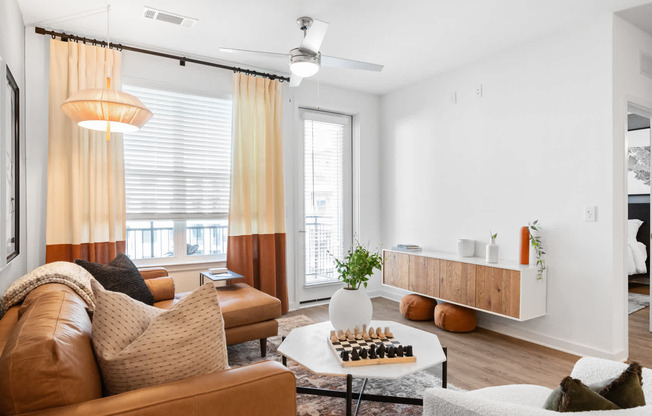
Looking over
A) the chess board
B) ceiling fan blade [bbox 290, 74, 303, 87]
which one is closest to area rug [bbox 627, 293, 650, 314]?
the chess board

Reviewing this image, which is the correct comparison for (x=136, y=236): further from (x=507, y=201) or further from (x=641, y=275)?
(x=641, y=275)

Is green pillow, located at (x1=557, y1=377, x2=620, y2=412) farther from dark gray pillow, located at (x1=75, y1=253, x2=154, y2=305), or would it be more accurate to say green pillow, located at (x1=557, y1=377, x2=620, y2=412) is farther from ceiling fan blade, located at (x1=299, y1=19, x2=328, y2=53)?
dark gray pillow, located at (x1=75, y1=253, x2=154, y2=305)

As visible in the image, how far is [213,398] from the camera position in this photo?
1194mm

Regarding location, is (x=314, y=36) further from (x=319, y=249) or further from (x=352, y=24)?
(x=319, y=249)

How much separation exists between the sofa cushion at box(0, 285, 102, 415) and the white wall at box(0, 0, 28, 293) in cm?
132

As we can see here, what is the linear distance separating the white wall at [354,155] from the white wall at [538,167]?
629 mm

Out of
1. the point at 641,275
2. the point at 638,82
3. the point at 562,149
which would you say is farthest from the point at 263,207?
the point at 641,275

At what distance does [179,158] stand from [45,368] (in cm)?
317

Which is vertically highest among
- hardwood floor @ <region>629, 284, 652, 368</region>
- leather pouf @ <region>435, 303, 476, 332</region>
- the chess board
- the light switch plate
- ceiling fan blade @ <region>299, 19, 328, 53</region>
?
ceiling fan blade @ <region>299, 19, 328, 53</region>

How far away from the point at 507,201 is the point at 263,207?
2.45 m

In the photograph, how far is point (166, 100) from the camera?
393 centimetres

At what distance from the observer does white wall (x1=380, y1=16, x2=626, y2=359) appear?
313 centimetres

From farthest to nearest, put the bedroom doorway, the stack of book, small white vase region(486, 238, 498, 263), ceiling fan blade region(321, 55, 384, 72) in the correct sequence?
the bedroom doorway < the stack of book < small white vase region(486, 238, 498, 263) < ceiling fan blade region(321, 55, 384, 72)

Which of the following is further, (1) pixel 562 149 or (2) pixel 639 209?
(2) pixel 639 209
